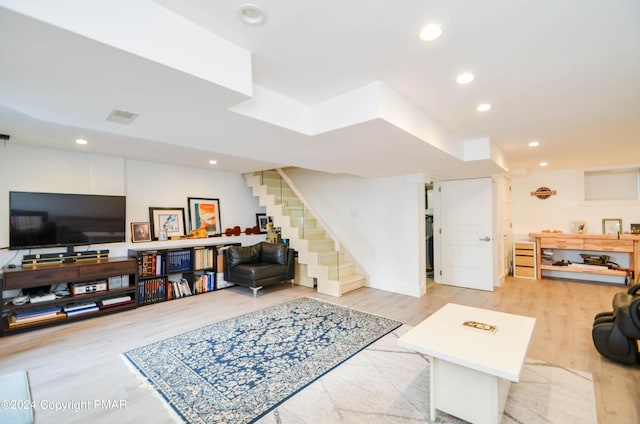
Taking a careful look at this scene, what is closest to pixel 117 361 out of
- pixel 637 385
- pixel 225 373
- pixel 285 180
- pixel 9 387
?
pixel 9 387

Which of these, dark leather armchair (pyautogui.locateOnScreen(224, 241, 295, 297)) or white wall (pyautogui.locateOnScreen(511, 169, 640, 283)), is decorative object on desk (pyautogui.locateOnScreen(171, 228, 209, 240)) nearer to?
dark leather armchair (pyautogui.locateOnScreen(224, 241, 295, 297))

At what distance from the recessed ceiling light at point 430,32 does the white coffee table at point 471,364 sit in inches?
74.8

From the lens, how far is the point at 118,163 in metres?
4.57

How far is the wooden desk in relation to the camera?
5.11 meters

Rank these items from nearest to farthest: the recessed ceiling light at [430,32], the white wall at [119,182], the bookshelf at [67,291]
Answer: the recessed ceiling light at [430,32] → the bookshelf at [67,291] → the white wall at [119,182]

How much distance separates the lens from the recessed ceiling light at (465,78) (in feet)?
6.90

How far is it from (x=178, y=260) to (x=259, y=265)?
135 cm

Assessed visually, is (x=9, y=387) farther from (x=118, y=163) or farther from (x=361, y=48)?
(x=361, y=48)

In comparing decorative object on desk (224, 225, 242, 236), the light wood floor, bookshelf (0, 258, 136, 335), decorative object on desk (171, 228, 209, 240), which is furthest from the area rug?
decorative object on desk (224, 225, 242, 236)

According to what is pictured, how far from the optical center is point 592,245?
5375 millimetres

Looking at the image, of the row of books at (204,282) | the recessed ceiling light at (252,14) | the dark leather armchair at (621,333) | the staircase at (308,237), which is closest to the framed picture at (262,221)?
the staircase at (308,237)

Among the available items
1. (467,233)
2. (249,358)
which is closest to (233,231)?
(249,358)

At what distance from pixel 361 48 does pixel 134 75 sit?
4.27ft
